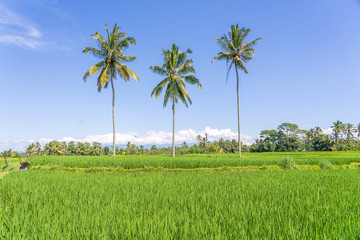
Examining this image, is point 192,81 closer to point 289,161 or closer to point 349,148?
point 289,161

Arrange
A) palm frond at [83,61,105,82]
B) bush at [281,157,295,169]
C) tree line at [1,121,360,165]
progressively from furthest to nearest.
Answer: tree line at [1,121,360,165] → palm frond at [83,61,105,82] → bush at [281,157,295,169]

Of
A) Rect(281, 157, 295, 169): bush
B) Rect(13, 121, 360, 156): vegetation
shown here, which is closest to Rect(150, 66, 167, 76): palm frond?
Rect(281, 157, 295, 169): bush

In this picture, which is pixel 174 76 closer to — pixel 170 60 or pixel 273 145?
pixel 170 60

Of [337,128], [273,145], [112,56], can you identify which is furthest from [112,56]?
[337,128]

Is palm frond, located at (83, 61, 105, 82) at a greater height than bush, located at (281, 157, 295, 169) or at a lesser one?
greater

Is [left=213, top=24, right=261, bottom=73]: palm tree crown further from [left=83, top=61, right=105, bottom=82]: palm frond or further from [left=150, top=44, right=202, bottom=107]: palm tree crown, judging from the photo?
[left=83, top=61, right=105, bottom=82]: palm frond

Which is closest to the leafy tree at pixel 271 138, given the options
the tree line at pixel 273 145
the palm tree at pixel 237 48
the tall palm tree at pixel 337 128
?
the tree line at pixel 273 145

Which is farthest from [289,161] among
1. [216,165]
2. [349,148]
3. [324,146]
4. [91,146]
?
[91,146]

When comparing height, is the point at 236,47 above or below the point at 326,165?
above

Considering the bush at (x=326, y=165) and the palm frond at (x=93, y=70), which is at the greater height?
the palm frond at (x=93, y=70)

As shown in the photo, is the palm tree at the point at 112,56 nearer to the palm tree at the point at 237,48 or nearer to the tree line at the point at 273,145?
the palm tree at the point at 237,48

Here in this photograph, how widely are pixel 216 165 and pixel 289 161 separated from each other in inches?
204

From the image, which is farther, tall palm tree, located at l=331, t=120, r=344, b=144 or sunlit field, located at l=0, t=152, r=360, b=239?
tall palm tree, located at l=331, t=120, r=344, b=144

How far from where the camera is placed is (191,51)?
908 inches
